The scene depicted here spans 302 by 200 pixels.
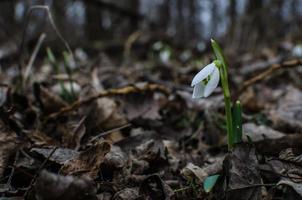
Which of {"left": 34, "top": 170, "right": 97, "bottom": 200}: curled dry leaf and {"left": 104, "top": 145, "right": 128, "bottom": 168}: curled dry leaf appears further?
{"left": 104, "top": 145, "right": 128, "bottom": 168}: curled dry leaf

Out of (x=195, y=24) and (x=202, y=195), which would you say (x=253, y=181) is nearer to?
(x=202, y=195)

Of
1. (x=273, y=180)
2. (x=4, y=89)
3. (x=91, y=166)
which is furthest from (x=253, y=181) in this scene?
(x=4, y=89)

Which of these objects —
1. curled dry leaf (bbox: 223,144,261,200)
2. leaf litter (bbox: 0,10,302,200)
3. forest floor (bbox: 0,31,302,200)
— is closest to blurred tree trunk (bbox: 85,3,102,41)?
forest floor (bbox: 0,31,302,200)

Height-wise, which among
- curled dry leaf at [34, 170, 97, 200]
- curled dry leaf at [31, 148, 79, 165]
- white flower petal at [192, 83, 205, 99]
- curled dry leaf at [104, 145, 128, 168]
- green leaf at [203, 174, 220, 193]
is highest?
white flower petal at [192, 83, 205, 99]

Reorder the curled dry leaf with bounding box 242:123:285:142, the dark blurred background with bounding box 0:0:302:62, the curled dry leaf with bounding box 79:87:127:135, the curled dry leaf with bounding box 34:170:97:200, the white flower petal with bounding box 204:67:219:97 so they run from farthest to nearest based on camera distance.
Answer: the dark blurred background with bounding box 0:0:302:62, the curled dry leaf with bounding box 79:87:127:135, the curled dry leaf with bounding box 242:123:285:142, the white flower petal with bounding box 204:67:219:97, the curled dry leaf with bounding box 34:170:97:200

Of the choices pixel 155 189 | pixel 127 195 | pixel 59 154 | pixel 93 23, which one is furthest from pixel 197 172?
pixel 93 23

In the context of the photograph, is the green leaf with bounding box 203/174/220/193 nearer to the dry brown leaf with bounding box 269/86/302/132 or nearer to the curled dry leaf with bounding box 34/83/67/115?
the dry brown leaf with bounding box 269/86/302/132

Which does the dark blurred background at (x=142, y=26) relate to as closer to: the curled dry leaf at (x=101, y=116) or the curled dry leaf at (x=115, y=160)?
the curled dry leaf at (x=101, y=116)

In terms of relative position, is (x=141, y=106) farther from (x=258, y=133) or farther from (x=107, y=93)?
(x=258, y=133)
